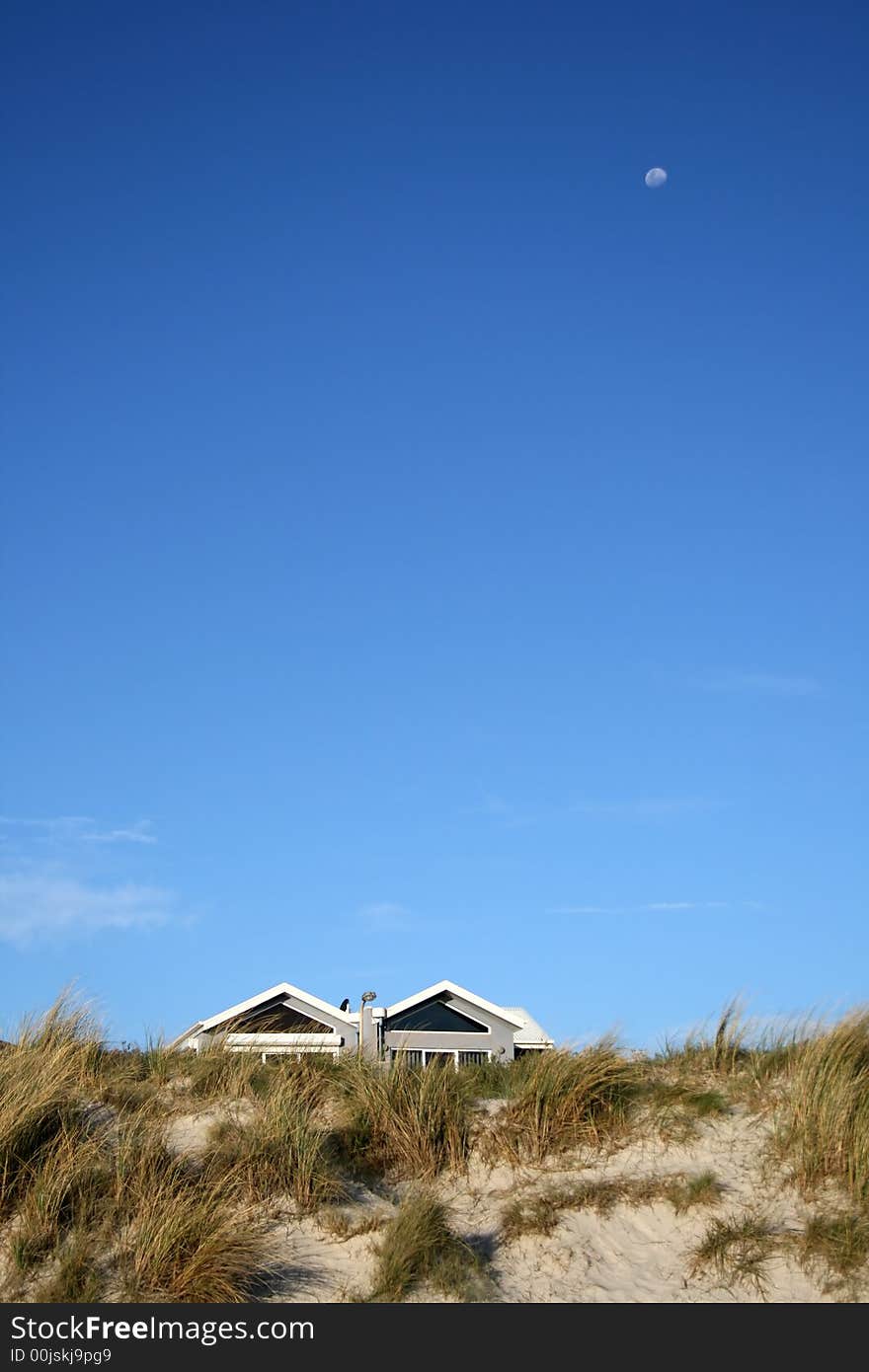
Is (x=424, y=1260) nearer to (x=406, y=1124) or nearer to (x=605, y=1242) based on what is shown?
(x=605, y=1242)

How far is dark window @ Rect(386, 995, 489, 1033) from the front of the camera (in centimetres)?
2847

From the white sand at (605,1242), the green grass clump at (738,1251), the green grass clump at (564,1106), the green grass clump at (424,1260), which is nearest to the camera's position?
the green grass clump at (424,1260)

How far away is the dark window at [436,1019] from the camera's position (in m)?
28.5

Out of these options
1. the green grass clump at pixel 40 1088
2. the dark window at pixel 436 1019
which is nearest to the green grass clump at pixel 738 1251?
the green grass clump at pixel 40 1088

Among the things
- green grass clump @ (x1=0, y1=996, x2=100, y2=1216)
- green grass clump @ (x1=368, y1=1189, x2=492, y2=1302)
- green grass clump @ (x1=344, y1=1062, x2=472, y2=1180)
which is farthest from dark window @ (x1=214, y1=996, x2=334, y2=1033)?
green grass clump @ (x1=368, y1=1189, x2=492, y2=1302)

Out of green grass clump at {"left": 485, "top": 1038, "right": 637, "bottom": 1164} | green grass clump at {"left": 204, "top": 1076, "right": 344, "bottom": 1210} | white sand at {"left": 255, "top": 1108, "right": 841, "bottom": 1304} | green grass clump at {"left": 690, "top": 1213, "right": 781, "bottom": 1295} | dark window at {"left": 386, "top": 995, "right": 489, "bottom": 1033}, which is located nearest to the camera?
white sand at {"left": 255, "top": 1108, "right": 841, "bottom": 1304}

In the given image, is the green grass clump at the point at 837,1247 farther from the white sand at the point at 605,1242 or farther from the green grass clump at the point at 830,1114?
the green grass clump at the point at 830,1114

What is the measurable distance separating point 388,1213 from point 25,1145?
309cm

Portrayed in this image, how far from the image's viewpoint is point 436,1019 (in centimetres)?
2862

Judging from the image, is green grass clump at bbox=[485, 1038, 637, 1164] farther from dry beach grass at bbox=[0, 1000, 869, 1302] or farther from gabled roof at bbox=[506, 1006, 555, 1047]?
gabled roof at bbox=[506, 1006, 555, 1047]

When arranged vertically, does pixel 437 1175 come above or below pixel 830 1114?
below

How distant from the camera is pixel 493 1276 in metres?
8.79

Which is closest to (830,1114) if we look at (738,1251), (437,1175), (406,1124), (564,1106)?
(738,1251)
